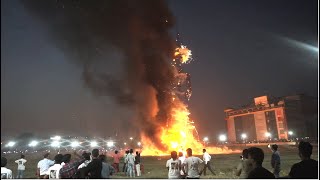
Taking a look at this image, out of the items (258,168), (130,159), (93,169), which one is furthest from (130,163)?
(258,168)

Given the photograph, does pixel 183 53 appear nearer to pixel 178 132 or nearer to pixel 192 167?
pixel 178 132

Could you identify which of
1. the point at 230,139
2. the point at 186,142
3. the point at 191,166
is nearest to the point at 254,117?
the point at 230,139

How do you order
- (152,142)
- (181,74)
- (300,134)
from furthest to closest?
(300,134) < (152,142) < (181,74)

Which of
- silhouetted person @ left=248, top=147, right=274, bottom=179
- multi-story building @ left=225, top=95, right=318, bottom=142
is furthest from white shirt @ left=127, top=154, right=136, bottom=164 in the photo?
multi-story building @ left=225, top=95, right=318, bottom=142

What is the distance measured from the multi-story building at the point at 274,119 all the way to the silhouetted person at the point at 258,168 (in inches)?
2781

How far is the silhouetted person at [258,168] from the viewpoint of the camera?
4.65 meters

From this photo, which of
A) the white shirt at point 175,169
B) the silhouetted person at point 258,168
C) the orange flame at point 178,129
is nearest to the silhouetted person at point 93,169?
the white shirt at point 175,169

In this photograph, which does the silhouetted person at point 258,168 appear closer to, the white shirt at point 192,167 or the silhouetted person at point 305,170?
the silhouetted person at point 305,170

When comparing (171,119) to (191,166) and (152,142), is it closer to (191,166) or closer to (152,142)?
(152,142)

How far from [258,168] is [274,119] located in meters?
81.4

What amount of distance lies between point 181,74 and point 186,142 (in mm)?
11706

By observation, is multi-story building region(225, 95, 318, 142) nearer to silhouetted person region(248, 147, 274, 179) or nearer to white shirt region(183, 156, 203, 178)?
white shirt region(183, 156, 203, 178)

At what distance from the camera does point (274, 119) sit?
80125mm

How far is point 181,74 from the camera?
49.2 metres
